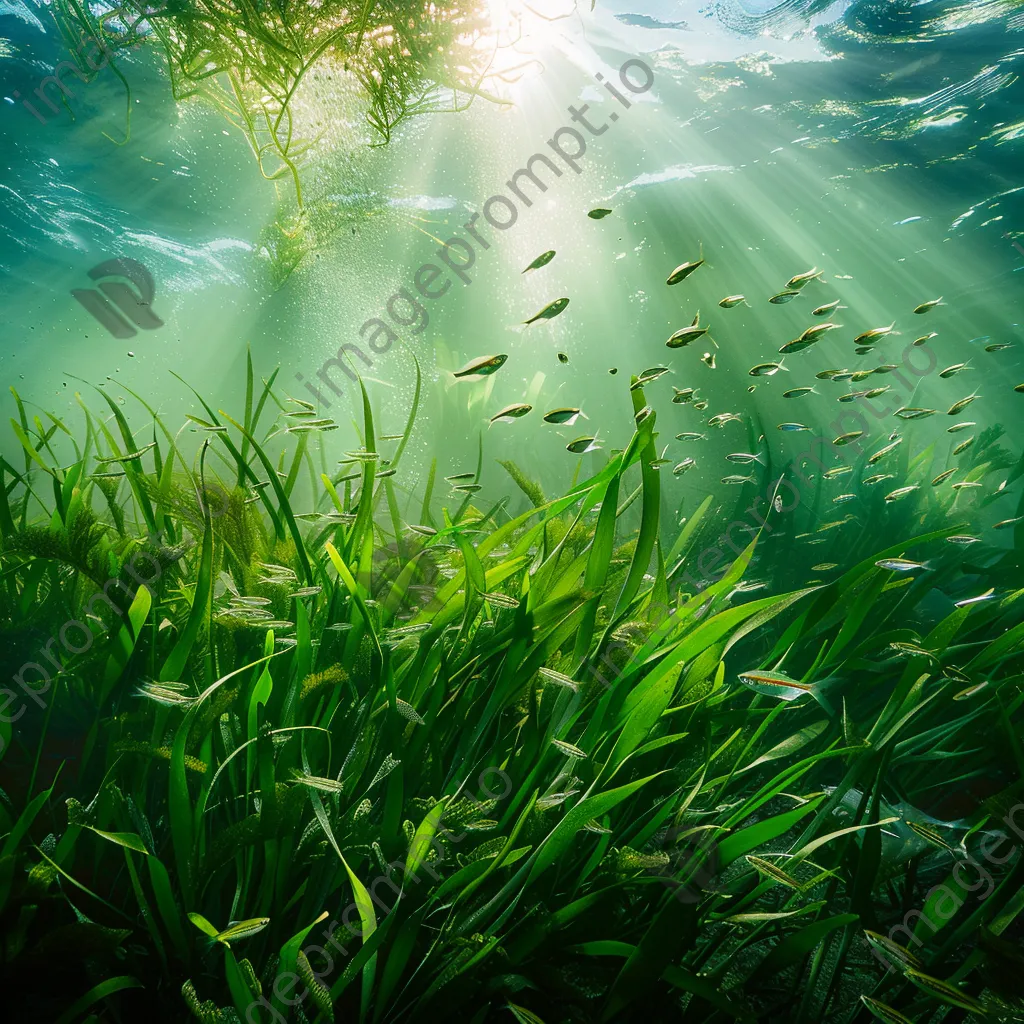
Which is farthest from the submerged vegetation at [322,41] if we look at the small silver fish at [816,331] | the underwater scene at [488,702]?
the small silver fish at [816,331]

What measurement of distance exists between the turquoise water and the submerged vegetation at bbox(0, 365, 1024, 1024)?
224cm

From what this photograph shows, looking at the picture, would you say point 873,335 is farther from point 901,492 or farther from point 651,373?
point 651,373

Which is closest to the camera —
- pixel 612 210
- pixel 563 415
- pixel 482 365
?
pixel 482 365

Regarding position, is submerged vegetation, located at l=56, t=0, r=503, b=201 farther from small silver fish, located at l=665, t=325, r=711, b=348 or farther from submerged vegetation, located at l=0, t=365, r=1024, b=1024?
submerged vegetation, located at l=0, t=365, r=1024, b=1024

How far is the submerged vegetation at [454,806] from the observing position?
1.25 m

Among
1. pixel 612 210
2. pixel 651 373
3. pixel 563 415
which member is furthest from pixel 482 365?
pixel 612 210

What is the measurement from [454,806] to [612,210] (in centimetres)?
376

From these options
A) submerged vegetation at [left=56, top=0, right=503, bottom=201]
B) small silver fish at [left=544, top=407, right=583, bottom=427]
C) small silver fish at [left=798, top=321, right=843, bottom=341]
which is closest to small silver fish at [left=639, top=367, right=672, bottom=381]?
small silver fish at [left=544, top=407, right=583, bottom=427]

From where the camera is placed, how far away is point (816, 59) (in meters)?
12.2

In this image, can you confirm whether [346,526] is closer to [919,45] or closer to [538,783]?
[538,783]

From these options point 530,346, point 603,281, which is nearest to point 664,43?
point 603,281

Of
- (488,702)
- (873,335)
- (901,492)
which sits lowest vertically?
(901,492)

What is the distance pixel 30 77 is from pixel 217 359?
29.2 metres

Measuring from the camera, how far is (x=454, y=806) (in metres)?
1.31
